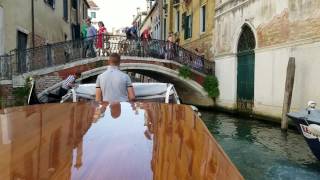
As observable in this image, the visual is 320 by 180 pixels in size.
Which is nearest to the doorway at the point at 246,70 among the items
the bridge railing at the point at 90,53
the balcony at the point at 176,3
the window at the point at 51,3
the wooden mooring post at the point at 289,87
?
the bridge railing at the point at 90,53

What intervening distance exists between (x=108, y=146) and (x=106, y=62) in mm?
13657

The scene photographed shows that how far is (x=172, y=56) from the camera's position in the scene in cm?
1703

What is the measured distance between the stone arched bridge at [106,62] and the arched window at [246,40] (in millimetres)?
2397

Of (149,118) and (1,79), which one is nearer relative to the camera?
(149,118)

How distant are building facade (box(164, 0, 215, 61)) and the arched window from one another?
116 inches

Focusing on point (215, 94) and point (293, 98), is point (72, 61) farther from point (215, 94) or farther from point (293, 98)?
point (293, 98)

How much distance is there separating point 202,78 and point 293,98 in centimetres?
621

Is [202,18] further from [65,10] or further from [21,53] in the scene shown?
[21,53]

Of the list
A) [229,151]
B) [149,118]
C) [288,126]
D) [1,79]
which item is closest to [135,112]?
[149,118]

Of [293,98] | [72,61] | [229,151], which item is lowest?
[229,151]

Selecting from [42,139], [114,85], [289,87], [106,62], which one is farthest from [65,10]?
[42,139]

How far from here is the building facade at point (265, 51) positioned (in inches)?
417

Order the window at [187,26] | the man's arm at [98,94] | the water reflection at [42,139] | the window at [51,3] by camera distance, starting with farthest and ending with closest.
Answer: the window at [187,26] → the window at [51,3] → the man's arm at [98,94] → the water reflection at [42,139]

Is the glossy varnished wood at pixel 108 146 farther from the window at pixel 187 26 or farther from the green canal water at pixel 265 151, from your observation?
the window at pixel 187 26
